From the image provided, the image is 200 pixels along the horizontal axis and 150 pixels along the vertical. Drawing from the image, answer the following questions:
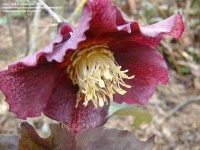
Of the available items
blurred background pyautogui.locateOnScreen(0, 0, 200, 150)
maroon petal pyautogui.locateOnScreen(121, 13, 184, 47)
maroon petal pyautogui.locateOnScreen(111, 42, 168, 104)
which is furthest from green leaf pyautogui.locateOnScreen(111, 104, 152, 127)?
blurred background pyautogui.locateOnScreen(0, 0, 200, 150)

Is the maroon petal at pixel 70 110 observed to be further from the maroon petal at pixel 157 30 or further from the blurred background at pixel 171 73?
the blurred background at pixel 171 73

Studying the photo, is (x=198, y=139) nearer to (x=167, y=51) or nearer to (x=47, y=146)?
(x=167, y=51)

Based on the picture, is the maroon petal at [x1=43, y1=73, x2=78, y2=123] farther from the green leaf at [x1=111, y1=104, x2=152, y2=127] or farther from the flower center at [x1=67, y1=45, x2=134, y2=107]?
the green leaf at [x1=111, y1=104, x2=152, y2=127]

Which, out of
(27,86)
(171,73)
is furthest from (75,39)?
(171,73)

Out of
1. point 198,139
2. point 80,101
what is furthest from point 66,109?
point 198,139

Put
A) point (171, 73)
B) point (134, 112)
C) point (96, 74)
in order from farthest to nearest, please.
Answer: point (171, 73), point (134, 112), point (96, 74)

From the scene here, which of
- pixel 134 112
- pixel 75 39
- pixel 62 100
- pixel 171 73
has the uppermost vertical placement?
pixel 75 39

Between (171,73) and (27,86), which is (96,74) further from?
(171,73)

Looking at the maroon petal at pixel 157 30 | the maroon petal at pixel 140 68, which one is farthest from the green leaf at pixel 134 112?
the maroon petal at pixel 157 30

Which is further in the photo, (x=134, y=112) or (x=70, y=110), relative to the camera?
(x=134, y=112)
